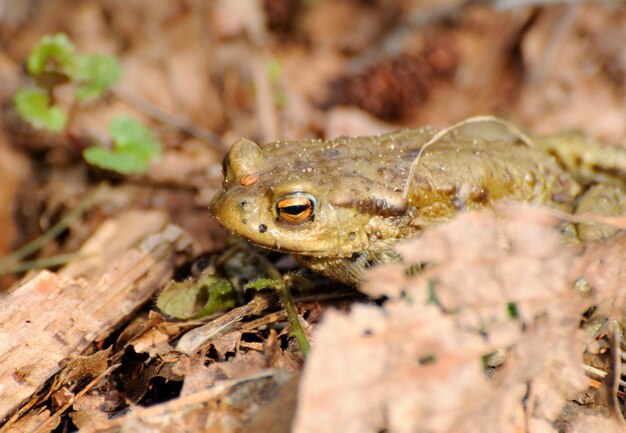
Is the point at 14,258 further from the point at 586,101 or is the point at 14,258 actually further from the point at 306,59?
the point at 586,101

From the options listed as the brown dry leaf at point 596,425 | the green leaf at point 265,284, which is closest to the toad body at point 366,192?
the green leaf at point 265,284

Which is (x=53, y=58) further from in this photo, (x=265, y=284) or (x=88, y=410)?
(x=88, y=410)

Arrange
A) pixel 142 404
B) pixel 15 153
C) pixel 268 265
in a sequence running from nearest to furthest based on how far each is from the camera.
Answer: pixel 142 404 < pixel 268 265 < pixel 15 153

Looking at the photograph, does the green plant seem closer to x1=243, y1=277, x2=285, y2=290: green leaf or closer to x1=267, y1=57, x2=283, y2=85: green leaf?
x1=267, y1=57, x2=283, y2=85: green leaf

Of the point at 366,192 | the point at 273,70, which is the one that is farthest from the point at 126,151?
the point at 366,192

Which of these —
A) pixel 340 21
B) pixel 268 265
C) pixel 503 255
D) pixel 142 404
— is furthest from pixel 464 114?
pixel 142 404
